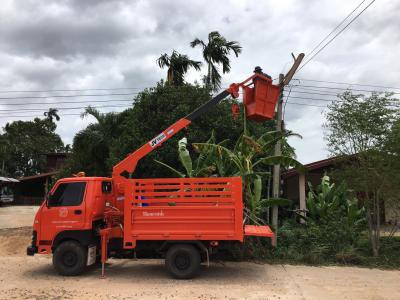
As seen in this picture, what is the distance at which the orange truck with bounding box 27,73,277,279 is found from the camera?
9078mm

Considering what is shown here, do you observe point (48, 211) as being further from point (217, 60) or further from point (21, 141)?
point (21, 141)

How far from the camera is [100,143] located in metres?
Result: 23.0

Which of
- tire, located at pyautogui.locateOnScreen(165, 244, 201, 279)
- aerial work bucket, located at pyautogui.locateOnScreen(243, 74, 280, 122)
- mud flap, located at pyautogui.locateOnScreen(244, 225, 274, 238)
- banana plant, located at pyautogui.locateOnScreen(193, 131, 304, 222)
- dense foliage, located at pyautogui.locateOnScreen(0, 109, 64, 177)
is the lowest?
tire, located at pyautogui.locateOnScreen(165, 244, 201, 279)

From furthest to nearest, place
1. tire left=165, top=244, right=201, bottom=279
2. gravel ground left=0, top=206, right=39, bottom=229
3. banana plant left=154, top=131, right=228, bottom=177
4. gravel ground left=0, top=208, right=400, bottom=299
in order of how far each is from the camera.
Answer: gravel ground left=0, top=206, right=39, bottom=229 → banana plant left=154, top=131, right=228, bottom=177 → tire left=165, top=244, right=201, bottom=279 → gravel ground left=0, top=208, right=400, bottom=299

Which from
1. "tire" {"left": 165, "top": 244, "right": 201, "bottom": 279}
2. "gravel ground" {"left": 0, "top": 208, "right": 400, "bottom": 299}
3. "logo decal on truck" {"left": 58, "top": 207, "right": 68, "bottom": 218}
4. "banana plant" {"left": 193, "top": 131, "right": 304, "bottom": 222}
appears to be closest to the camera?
"gravel ground" {"left": 0, "top": 208, "right": 400, "bottom": 299}

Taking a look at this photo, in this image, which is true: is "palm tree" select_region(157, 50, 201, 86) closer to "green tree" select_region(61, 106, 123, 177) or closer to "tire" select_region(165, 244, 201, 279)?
"green tree" select_region(61, 106, 123, 177)

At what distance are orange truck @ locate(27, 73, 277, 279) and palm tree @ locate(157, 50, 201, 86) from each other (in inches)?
548

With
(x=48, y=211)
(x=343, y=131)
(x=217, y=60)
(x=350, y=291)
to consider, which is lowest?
(x=350, y=291)

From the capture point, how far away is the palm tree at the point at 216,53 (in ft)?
75.0

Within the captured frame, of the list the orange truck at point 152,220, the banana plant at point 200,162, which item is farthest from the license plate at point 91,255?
the banana plant at point 200,162

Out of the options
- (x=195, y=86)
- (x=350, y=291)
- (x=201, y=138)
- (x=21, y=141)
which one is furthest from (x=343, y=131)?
(x=21, y=141)

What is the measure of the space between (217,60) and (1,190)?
3019cm

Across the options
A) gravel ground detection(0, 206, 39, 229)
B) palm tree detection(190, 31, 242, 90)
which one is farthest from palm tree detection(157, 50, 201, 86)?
gravel ground detection(0, 206, 39, 229)

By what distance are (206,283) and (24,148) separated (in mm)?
54768
